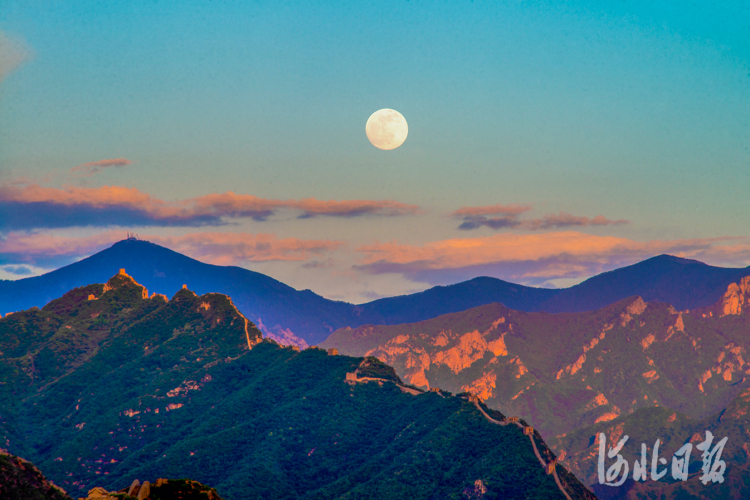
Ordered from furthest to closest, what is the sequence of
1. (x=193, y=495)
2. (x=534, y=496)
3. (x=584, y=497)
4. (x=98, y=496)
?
(x=584, y=497), (x=534, y=496), (x=193, y=495), (x=98, y=496)

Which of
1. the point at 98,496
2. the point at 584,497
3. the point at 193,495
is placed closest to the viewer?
the point at 98,496

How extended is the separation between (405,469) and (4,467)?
11122 cm

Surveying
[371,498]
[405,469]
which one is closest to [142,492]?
[371,498]

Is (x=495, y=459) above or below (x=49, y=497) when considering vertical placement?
below

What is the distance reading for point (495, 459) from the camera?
19662 centimetres

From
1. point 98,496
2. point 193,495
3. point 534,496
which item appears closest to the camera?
point 98,496

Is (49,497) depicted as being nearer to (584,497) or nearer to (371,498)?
(371,498)

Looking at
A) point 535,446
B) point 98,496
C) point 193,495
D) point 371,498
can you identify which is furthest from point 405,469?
point 98,496

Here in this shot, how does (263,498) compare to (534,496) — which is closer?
(534,496)

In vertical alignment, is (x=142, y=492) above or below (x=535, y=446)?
above

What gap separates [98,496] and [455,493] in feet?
356

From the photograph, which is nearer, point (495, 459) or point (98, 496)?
point (98, 496)

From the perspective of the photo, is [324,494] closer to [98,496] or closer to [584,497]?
[584,497]

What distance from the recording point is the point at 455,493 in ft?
610
